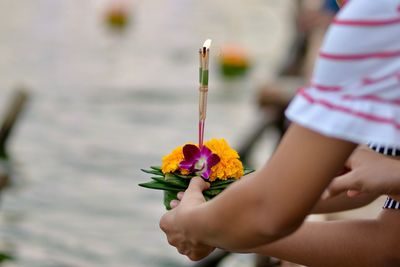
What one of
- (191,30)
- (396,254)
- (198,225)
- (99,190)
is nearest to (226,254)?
(396,254)

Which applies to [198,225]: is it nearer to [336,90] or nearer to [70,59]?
[336,90]

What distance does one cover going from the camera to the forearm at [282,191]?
6.22ft

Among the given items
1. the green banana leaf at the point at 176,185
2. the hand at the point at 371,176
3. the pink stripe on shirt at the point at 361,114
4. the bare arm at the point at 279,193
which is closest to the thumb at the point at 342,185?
the hand at the point at 371,176

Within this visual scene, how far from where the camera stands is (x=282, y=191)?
1.92 meters

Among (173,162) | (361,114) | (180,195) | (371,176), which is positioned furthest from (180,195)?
(361,114)

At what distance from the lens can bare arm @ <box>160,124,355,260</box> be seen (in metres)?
1.89

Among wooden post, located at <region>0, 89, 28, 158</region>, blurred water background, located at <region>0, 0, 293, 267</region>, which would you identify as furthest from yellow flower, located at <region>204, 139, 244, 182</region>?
wooden post, located at <region>0, 89, 28, 158</region>

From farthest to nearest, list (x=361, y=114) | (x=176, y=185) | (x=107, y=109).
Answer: (x=107, y=109) → (x=176, y=185) → (x=361, y=114)

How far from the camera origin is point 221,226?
2.04 m

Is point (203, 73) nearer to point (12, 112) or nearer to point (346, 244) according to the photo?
point (346, 244)

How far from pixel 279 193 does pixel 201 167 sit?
1.89 feet

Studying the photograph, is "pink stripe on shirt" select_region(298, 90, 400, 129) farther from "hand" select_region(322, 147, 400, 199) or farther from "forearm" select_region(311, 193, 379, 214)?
"forearm" select_region(311, 193, 379, 214)

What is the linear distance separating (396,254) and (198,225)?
68cm

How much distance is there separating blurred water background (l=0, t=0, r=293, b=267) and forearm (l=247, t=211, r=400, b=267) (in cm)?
443
